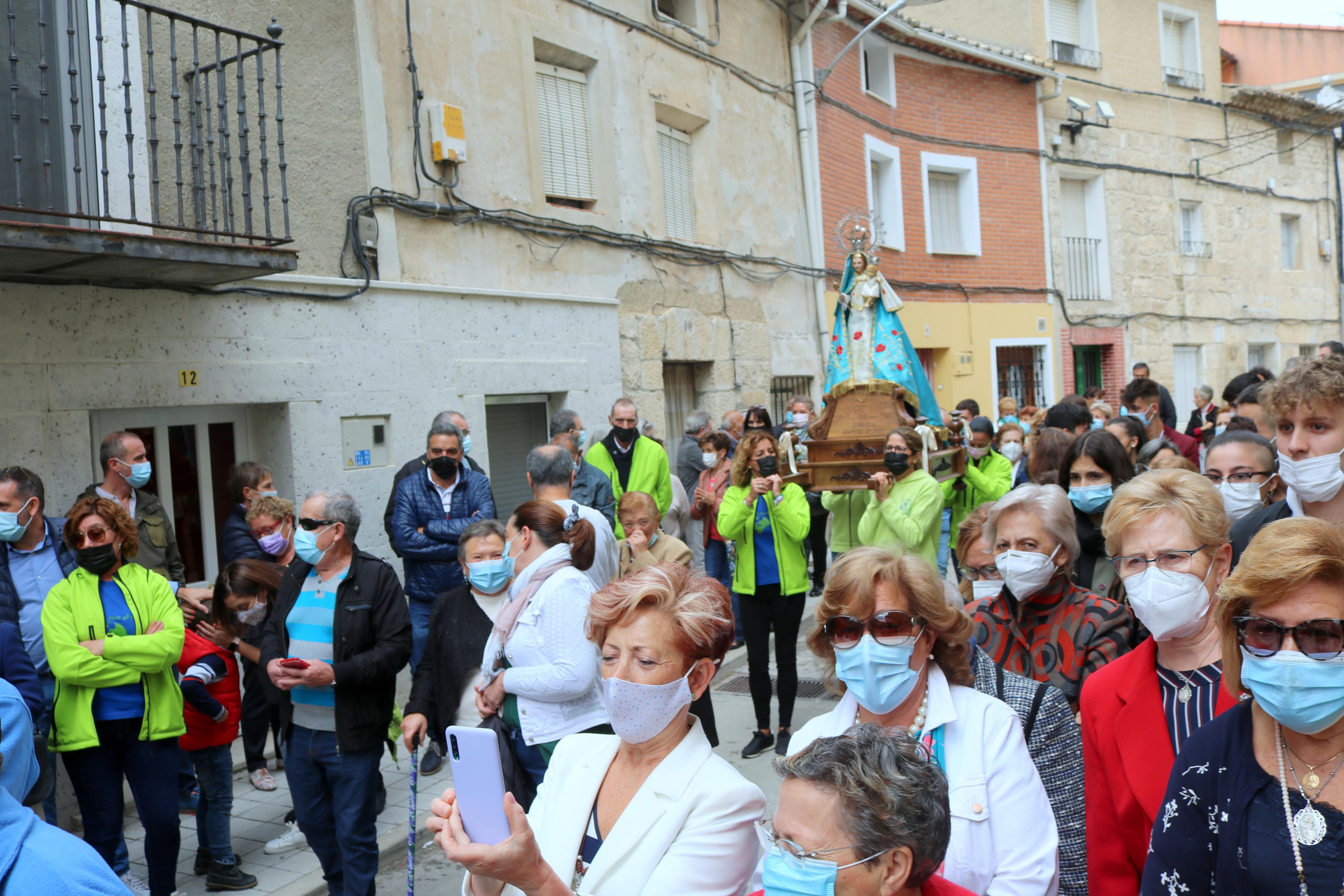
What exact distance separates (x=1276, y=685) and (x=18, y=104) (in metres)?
7.04

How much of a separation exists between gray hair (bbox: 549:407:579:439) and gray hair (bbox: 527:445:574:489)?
2.73 m

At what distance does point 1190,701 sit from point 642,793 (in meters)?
1.34

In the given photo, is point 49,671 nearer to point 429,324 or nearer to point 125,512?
point 125,512

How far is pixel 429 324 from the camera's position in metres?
8.40

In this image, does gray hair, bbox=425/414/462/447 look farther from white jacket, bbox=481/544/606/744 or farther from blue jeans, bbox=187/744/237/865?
white jacket, bbox=481/544/606/744

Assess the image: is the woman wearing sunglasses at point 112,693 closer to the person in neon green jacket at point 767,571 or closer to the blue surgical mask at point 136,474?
the blue surgical mask at point 136,474

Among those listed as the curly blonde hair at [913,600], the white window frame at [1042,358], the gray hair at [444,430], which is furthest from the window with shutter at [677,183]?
the curly blonde hair at [913,600]

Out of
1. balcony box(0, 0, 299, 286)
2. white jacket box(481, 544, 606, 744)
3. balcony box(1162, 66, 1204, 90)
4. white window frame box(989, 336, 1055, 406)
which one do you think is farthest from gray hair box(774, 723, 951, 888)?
balcony box(1162, 66, 1204, 90)

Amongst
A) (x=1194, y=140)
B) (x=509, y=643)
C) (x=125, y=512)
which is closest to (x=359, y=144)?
(x=125, y=512)

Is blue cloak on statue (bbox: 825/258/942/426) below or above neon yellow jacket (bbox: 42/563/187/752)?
above

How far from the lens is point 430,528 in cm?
659

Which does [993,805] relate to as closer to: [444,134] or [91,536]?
[91,536]

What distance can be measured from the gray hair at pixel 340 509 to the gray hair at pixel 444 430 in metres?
2.18

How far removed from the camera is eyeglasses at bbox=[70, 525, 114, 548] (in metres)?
4.45
